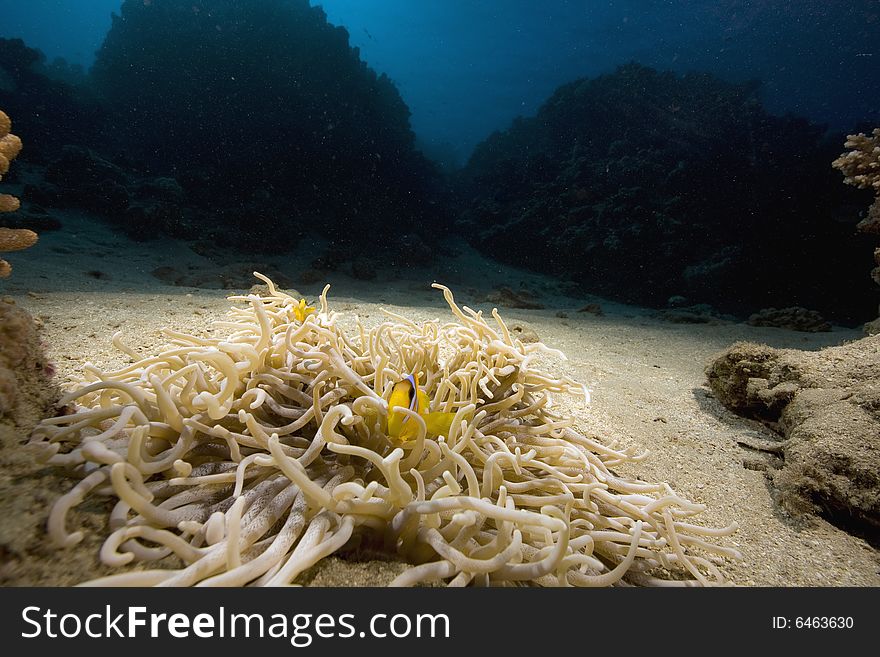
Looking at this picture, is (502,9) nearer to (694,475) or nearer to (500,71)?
(500,71)

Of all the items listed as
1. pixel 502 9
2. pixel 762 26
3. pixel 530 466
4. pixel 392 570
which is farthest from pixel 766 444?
pixel 502 9

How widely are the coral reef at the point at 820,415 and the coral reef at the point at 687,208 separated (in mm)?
8821

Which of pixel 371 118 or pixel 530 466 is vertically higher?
pixel 371 118

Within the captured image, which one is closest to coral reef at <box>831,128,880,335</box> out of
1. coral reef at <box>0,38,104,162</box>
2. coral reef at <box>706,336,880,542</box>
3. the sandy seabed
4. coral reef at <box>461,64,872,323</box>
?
the sandy seabed

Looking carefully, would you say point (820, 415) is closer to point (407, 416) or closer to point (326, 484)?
point (407, 416)

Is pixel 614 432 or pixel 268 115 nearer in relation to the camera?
pixel 614 432

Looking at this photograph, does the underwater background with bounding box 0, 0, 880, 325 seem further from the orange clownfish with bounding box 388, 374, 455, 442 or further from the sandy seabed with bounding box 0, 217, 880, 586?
the orange clownfish with bounding box 388, 374, 455, 442

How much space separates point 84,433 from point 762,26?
127ft

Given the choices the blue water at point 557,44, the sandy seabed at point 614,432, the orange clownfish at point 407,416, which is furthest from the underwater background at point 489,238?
the blue water at point 557,44

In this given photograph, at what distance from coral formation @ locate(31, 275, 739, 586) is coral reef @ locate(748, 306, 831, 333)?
7072 mm

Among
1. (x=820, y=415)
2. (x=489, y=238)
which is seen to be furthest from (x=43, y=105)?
(x=820, y=415)

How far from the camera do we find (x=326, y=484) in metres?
1.04

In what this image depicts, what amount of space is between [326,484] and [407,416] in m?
0.29
